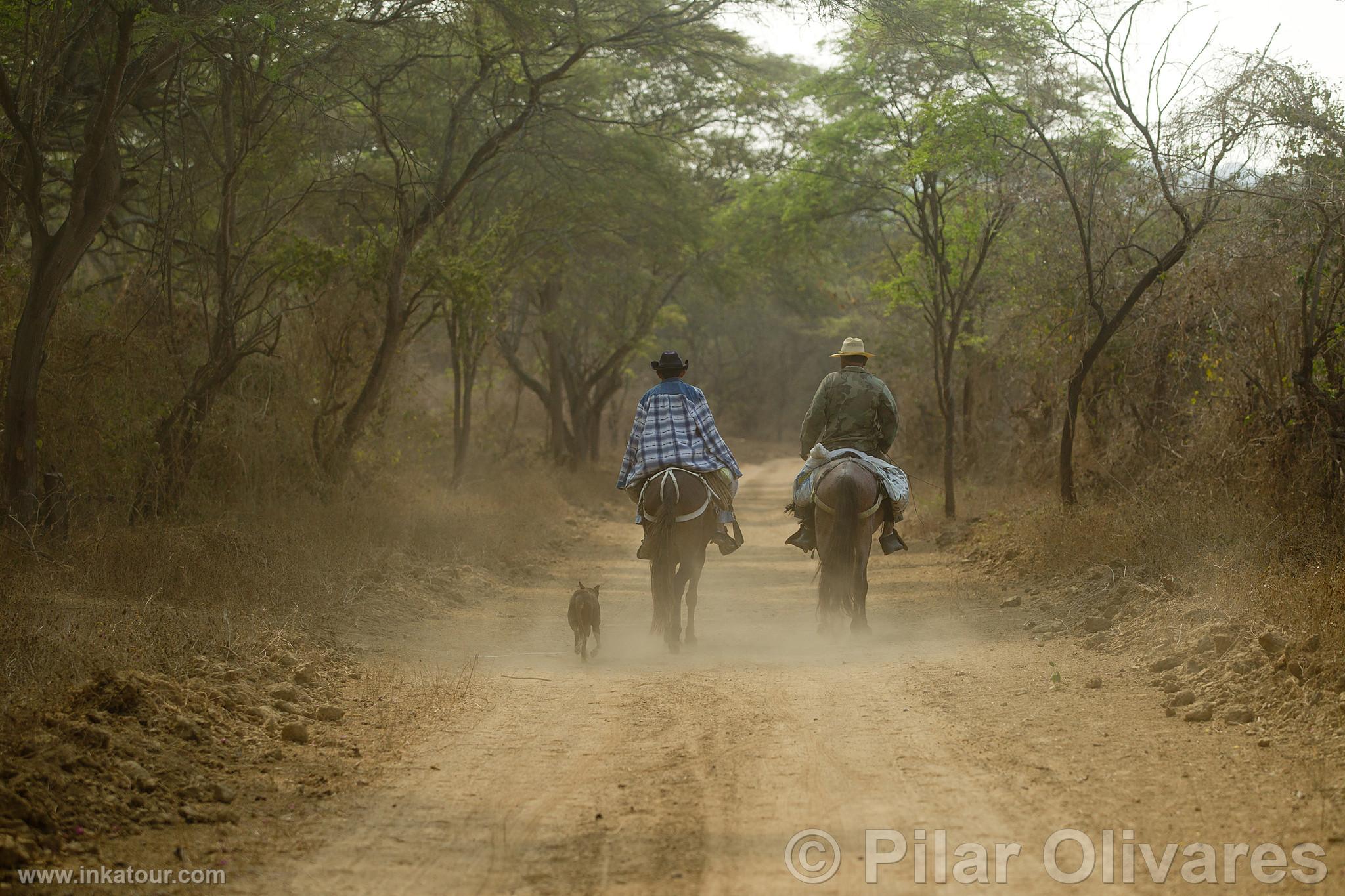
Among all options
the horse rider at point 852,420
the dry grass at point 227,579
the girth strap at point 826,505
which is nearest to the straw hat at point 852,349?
the horse rider at point 852,420

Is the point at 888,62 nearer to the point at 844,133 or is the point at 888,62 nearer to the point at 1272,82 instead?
the point at 844,133

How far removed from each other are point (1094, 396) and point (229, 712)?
39.0ft

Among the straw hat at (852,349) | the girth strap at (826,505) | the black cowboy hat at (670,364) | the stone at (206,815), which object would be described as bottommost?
the stone at (206,815)

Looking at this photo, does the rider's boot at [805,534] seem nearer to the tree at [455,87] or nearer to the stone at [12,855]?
the tree at [455,87]

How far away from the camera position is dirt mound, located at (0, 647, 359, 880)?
4332 millimetres

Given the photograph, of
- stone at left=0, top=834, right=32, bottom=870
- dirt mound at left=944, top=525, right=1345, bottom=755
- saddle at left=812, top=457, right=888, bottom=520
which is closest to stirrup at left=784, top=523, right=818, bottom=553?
saddle at left=812, top=457, right=888, bottom=520

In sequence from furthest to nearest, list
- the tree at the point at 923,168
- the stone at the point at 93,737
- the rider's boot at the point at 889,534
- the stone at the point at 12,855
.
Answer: the tree at the point at 923,168 < the rider's boot at the point at 889,534 < the stone at the point at 93,737 < the stone at the point at 12,855

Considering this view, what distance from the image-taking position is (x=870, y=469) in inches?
376

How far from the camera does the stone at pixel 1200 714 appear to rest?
237 inches

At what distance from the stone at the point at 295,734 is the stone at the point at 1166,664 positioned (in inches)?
197

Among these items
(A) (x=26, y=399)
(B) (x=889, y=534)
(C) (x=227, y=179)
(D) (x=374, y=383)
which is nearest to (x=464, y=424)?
(D) (x=374, y=383)

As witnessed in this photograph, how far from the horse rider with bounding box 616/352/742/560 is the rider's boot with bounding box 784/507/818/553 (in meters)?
0.69

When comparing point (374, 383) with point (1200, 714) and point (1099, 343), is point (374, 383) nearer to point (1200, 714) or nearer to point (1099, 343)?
point (1099, 343)

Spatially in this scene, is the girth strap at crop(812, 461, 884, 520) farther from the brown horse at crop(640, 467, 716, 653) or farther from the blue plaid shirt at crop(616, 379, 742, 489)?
the brown horse at crop(640, 467, 716, 653)
